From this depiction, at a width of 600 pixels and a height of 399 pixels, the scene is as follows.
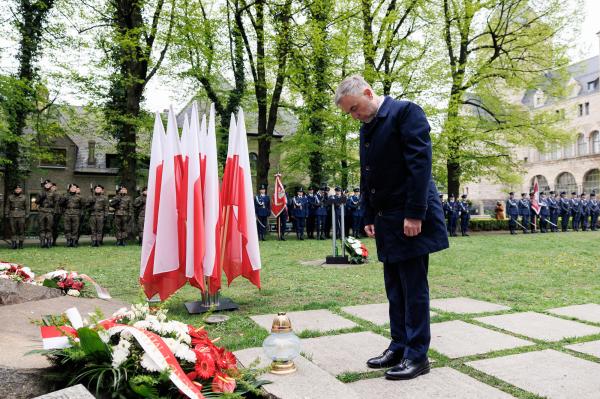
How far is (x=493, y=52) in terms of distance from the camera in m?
23.2

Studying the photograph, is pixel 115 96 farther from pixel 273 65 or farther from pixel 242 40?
pixel 273 65

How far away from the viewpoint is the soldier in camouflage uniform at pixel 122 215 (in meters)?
15.2

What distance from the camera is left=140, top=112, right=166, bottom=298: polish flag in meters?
4.96

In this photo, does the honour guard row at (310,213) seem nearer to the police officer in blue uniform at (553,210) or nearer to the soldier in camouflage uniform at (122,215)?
the soldier in camouflage uniform at (122,215)

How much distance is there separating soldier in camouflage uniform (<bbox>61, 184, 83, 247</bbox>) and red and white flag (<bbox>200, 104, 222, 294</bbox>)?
38.0 feet

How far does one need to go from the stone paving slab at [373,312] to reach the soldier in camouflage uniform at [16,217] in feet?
43.1

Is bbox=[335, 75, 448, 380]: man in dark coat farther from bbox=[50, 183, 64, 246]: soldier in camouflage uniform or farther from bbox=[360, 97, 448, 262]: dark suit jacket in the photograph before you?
bbox=[50, 183, 64, 246]: soldier in camouflage uniform

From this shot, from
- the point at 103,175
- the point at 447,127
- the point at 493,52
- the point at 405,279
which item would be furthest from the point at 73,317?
the point at 103,175

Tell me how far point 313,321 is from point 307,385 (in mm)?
2007

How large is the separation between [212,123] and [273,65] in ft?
47.4

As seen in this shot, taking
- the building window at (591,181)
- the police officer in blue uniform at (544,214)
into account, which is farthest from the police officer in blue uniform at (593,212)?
the building window at (591,181)

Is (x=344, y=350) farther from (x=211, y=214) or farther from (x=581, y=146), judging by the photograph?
Result: (x=581, y=146)

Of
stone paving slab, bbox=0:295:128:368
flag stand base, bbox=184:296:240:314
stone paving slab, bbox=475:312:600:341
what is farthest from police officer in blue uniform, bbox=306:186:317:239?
stone paving slab, bbox=475:312:600:341

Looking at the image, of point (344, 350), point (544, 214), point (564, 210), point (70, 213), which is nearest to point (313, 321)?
point (344, 350)
